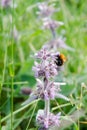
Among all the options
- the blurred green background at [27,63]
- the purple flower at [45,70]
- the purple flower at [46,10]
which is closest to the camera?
the purple flower at [45,70]

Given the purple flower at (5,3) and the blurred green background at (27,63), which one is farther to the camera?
the purple flower at (5,3)

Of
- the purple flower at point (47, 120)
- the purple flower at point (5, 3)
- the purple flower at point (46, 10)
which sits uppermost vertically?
the purple flower at point (5, 3)

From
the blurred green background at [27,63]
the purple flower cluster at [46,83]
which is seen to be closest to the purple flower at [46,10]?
the blurred green background at [27,63]

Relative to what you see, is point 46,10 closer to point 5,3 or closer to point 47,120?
point 5,3

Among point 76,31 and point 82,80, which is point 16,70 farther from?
point 76,31

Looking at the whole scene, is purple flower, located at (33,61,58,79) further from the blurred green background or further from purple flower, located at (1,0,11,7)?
purple flower, located at (1,0,11,7)

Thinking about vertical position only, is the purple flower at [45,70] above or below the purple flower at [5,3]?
below

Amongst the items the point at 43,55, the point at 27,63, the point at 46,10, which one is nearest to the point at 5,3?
the point at 46,10

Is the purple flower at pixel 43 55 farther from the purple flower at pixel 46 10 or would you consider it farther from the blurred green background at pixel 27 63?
the purple flower at pixel 46 10
